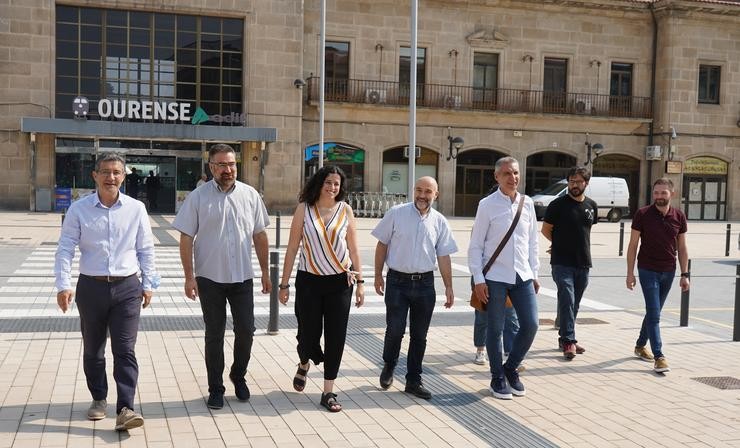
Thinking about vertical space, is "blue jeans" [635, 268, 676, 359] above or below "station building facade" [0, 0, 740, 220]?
below

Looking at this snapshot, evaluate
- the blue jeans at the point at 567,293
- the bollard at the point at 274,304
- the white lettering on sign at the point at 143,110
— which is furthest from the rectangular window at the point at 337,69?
the blue jeans at the point at 567,293

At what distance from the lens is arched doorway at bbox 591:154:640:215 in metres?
37.5

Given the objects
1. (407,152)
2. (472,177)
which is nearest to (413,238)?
(407,152)

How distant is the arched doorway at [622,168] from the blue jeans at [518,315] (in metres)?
32.1

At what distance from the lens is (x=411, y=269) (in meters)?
6.43

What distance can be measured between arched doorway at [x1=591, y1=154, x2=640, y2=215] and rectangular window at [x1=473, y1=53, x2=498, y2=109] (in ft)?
19.7

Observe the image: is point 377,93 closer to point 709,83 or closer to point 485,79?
point 485,79

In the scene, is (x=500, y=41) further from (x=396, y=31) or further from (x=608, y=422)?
(x=608, y=422)

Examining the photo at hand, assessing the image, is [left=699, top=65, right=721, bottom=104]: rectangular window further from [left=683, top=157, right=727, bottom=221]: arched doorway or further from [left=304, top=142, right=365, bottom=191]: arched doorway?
[left=304, top=142, right=365, bottom=191]: arched doorway

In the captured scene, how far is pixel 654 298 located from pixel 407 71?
27789mm

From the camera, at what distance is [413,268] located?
6.43m

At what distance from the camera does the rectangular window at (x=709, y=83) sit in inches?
1469

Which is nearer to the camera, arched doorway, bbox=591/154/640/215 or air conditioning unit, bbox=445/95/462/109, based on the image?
air conditioning unit, bbox=445/95/462/109

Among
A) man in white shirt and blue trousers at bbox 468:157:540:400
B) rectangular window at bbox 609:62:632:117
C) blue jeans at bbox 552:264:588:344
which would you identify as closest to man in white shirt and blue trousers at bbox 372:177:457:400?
man in white shirt and blue trousers at bbox 468:157:540:400
